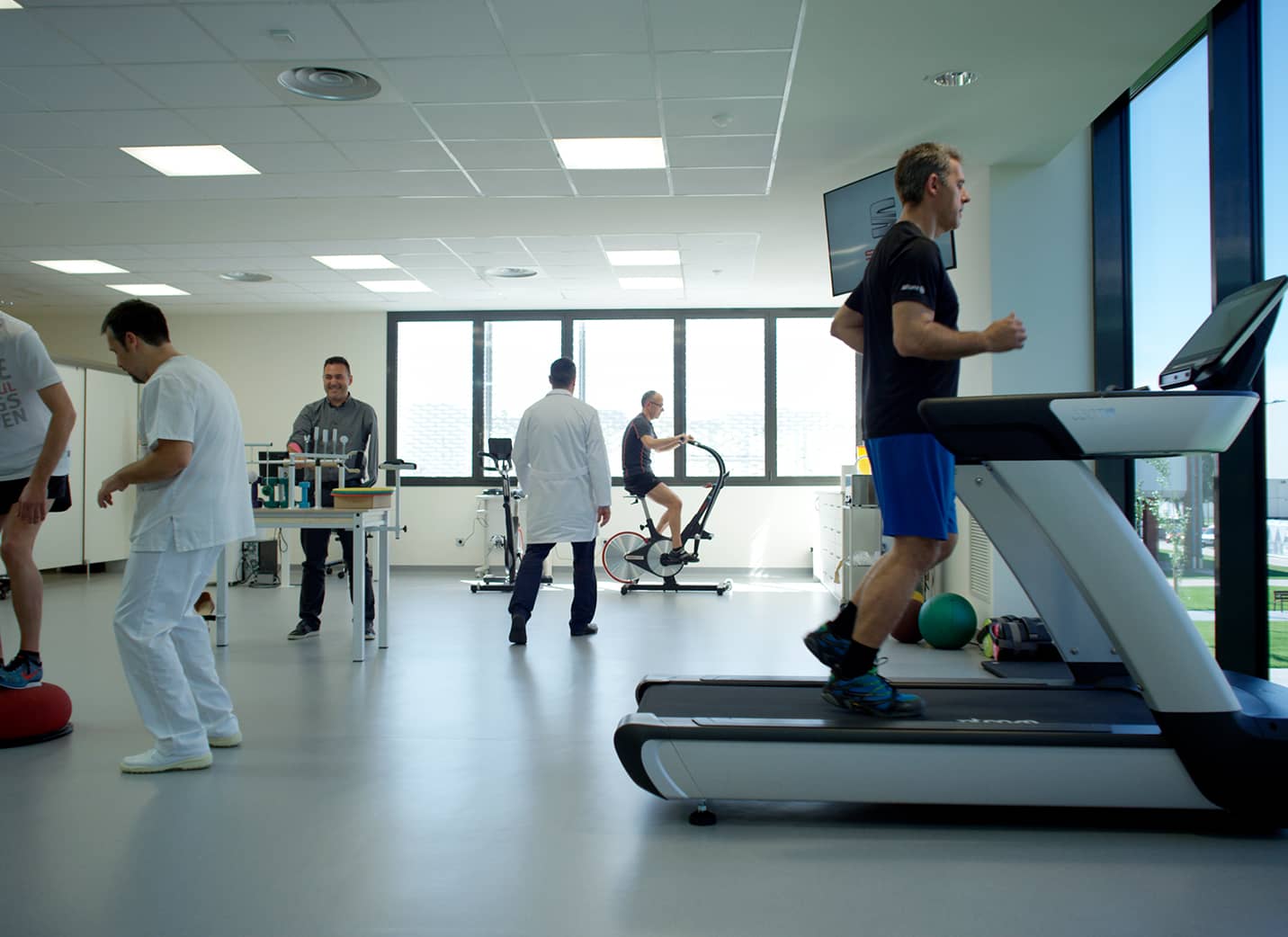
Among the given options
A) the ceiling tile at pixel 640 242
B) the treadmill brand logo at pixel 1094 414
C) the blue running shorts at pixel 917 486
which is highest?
the ceiling tile at pixel 640 242

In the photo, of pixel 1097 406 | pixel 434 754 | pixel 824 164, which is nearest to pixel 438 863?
pixel 434 754

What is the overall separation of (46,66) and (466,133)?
1792mm

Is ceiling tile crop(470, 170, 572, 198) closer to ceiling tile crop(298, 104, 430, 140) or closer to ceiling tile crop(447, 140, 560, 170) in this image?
ceiling tile crop(447, 140, 560, 170)

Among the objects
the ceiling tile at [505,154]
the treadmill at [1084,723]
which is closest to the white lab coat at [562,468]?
the ceiling tile at [505,154]

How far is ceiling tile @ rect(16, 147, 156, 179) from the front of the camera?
492 centimetres

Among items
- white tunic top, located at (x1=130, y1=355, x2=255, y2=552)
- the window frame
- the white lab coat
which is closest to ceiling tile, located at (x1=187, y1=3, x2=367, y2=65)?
white tunic top, located at (x1=130, y1=355, x2=255, y2=552)

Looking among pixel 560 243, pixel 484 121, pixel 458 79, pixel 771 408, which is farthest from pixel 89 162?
pixel 771 408

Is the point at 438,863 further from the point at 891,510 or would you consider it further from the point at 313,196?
the point at 313,196

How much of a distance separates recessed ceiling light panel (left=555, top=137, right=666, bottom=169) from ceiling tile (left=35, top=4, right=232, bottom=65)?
1.75 m

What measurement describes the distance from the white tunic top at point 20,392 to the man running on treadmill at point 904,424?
8.12 feet

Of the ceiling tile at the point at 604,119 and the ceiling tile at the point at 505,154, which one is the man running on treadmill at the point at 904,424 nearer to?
the ceiling tile at the point at 604,119

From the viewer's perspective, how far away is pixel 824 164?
529 centimetres

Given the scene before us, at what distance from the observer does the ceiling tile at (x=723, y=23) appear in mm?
3471

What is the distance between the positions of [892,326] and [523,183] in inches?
147
